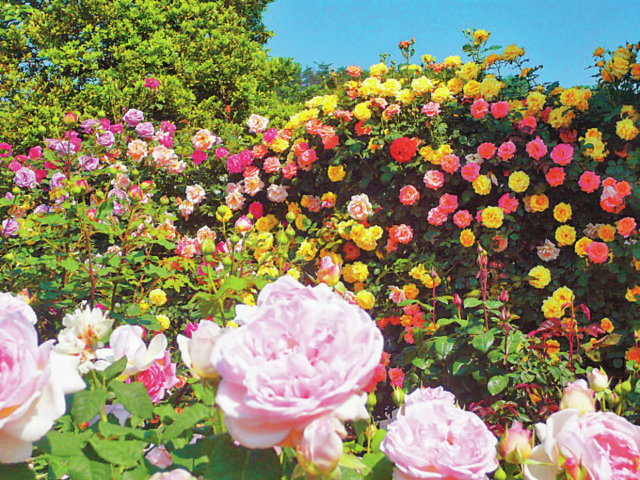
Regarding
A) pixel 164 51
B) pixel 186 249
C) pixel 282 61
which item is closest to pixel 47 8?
pixel 164 51

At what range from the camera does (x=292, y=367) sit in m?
0.45

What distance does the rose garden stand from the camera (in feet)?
1.56

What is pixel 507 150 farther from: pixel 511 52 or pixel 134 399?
pixel 134 399

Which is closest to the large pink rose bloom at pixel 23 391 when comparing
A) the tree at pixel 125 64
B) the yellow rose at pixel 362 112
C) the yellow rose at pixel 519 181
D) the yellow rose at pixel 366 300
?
the yellow rose at pixel 366 300

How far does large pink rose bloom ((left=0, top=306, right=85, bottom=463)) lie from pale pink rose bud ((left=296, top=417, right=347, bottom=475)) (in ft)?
0.75

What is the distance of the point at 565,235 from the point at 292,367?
2.35 meters

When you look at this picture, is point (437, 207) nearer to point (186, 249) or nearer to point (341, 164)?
point (341, 164)

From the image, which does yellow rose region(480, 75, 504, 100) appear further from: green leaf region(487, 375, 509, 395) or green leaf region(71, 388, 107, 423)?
green leaf region(71, 388, 107, 423)

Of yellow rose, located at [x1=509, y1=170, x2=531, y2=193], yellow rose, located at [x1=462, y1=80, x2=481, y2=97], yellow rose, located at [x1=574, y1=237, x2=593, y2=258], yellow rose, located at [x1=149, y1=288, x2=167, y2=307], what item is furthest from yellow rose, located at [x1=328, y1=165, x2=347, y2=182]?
yellow rose, located at [x1=574, y1=237, x2=593, y2=258]

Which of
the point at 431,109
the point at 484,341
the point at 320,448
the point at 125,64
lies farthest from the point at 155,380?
the point at 125,64

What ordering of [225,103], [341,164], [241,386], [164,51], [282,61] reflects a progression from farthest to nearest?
[282,61]
[225,103]
[164,51]
[341,164]
[241,386]

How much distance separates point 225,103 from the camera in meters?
6.54

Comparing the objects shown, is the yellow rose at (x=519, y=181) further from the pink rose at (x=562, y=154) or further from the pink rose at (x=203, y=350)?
the pink rose at (x=203, y=350)

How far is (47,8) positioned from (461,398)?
644 cm
